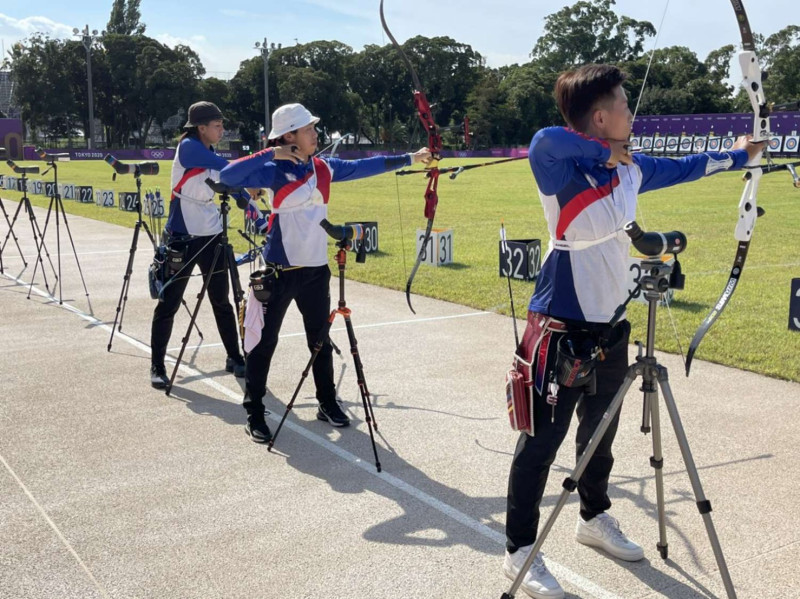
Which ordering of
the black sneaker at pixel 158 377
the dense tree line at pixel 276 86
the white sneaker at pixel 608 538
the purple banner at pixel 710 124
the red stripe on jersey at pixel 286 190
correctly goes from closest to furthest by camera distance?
the white sneaker at pixel 608 538, the red stripe on jersey at pixel 286 190, the black sneaker at pixel 158 377, the purple banner at pixel 710 124, the dense tree line at pixel 276 86

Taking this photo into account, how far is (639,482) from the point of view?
4.49 metres

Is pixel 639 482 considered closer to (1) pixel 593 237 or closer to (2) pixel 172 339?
(1) pixel 593 237

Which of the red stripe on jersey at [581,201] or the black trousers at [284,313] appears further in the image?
the black trousers at [284,313]

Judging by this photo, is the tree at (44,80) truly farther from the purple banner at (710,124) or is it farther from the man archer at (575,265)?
the man archer at (575,265)

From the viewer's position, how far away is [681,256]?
1352cm

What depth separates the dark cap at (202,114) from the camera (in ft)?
20.5

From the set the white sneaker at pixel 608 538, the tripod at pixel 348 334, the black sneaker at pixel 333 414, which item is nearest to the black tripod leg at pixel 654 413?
the white sneaker at pixel 608 538

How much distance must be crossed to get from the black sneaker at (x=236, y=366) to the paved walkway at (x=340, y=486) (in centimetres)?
7

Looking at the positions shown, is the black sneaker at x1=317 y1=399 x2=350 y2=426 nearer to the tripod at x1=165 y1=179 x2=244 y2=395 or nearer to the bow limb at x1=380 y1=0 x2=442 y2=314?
the bow limb at x1=380 y1=0 x2=442 y2=314

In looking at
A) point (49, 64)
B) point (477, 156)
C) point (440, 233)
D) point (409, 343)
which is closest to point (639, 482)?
point (409, 343)

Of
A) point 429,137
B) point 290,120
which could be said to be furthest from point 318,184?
point 429,137

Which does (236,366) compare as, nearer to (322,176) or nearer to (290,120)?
(322,176)

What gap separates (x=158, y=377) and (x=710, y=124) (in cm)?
5728

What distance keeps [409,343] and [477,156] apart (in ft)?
193
